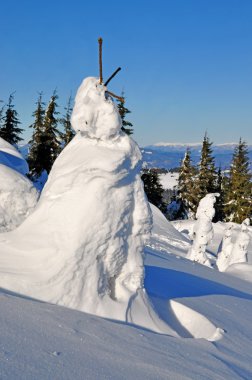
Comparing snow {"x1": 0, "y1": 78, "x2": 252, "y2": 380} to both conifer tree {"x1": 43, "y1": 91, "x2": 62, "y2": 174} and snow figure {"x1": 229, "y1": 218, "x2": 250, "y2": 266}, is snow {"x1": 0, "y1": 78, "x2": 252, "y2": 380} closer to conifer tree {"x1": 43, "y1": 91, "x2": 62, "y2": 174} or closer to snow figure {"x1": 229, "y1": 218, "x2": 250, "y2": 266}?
snow figure {"x1": 229, "y1": 218, "x2": 250, "y2": 266}

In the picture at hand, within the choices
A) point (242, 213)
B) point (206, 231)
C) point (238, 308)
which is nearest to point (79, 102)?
point (238, 308)

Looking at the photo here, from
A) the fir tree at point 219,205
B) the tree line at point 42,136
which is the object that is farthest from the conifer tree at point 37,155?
the fir tree at point 219,205

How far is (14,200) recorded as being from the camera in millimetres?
9633

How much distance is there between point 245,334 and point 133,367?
3.53 m

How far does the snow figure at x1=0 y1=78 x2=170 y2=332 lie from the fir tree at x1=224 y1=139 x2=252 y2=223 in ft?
117

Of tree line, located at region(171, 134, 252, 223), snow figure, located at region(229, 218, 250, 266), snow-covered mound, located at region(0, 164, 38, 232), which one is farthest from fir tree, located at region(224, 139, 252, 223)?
snow-covered mound, located at region(0, 164, 38, 232)

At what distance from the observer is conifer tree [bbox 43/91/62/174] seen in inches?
1441

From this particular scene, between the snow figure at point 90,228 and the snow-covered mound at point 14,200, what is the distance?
334 cm

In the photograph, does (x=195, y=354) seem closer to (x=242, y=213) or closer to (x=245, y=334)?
(x=245, y=334)

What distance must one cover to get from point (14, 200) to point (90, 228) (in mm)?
4409

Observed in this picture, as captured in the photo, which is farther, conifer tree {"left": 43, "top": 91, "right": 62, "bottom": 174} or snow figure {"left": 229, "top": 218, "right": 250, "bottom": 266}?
conifer tree {"left": 43, "top": 91, "right": 62, "bottom": 174}

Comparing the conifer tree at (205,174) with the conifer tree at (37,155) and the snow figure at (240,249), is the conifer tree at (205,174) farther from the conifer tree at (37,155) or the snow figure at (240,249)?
the snow figure at (240,249)

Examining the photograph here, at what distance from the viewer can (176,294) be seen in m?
8.30

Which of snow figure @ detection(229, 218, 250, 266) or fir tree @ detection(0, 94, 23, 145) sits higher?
fir tree @ detection(0, 94, 23, 145)
